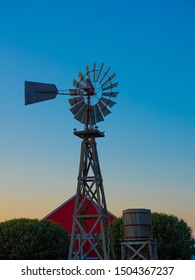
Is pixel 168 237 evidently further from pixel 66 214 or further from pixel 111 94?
pixel 111 94

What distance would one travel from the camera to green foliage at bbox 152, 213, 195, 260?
152 ft

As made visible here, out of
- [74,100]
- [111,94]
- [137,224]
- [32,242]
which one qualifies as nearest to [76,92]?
[74,100]

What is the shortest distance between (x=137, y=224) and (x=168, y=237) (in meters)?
20.0

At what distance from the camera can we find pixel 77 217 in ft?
99.3

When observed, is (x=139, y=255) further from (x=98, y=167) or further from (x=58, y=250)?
(x=58, y=250)

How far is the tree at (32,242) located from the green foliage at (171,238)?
9.59m

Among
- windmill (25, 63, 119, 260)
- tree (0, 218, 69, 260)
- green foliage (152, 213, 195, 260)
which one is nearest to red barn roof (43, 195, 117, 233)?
tree (0, 218, 69, 260)

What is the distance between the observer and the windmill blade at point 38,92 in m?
30.5

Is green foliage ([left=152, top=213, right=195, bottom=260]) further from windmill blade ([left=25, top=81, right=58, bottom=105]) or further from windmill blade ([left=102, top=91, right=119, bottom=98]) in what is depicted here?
windmill blade ([left=25, top=81, right=58, bottom=105])

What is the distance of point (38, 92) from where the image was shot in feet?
101
